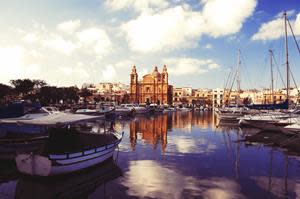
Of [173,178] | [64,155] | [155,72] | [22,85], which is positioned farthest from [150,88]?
[64,155]

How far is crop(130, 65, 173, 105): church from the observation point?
151125 mm

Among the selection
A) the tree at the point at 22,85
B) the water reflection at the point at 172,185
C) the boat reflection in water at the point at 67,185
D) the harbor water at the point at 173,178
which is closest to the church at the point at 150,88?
the tree at the point at 22,85

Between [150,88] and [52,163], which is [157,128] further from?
[150,88]

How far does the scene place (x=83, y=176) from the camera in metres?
15.9

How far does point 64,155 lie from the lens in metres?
15.0

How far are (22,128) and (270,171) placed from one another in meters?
17.8

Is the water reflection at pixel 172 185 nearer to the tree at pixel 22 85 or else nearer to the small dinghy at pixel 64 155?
the small dinghy at pixel 64 155

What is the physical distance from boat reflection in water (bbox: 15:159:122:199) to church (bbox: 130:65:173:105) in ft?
440

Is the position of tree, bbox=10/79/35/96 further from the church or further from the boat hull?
the church

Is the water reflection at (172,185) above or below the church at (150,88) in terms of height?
below

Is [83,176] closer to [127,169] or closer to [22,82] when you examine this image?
[127,169]

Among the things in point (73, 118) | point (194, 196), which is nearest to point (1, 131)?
point (73, 118)

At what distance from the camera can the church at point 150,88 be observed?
15112 cm

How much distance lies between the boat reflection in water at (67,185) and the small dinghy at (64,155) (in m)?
0.40
